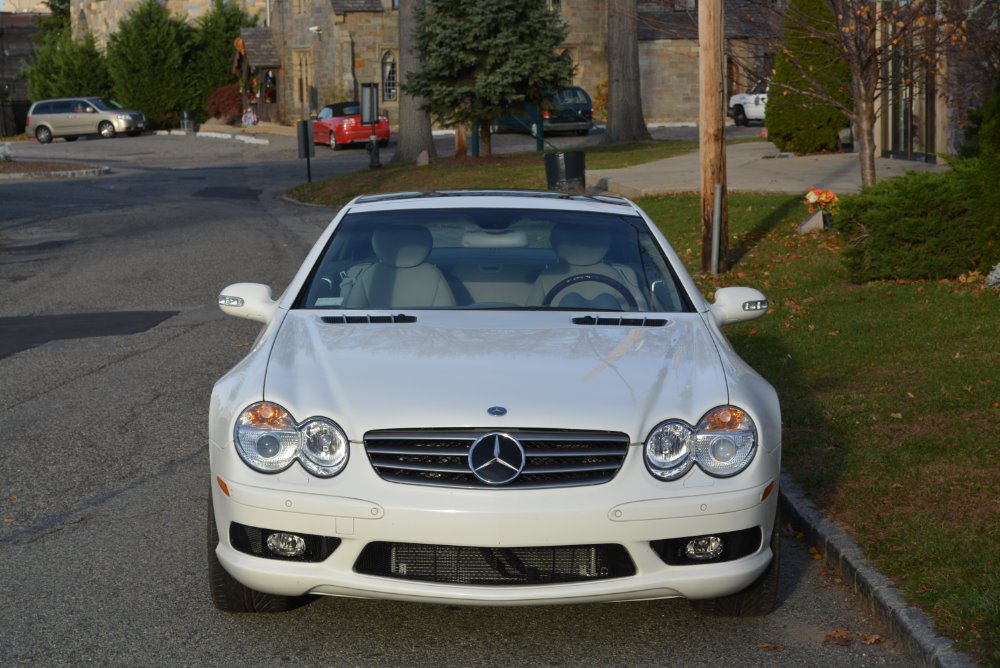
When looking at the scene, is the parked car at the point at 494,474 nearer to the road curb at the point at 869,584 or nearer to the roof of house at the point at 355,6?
the road curb at the point at 869,584

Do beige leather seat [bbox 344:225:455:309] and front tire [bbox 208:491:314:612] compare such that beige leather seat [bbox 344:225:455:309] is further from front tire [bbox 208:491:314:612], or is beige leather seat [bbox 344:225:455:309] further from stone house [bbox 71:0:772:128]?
stone house [bbox 71:0:772:128]

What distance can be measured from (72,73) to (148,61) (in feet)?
19.4

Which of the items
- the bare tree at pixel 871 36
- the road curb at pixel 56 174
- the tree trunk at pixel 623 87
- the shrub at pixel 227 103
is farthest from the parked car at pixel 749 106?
the bare tree at pixel 871 36

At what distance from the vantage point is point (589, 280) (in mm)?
6152

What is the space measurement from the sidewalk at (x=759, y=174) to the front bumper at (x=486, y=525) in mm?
14909

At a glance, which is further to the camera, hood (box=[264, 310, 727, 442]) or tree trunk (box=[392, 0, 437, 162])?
tree trunk (box=[392, 0, 437, 162])

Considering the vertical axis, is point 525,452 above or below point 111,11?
below

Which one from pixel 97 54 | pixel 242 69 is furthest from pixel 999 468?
pixel 97 54

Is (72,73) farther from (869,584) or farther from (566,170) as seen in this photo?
(869,584)

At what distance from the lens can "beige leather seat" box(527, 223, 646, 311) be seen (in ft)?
19.8

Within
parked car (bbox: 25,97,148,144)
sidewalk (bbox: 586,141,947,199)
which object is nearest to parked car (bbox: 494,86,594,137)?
parked car (bbox: 25,97,148,144)

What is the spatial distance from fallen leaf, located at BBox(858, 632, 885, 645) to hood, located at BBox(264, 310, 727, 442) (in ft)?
3.40

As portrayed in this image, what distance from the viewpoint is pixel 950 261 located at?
1266cm

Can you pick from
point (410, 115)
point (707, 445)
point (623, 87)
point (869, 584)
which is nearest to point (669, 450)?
point (707, 445)
